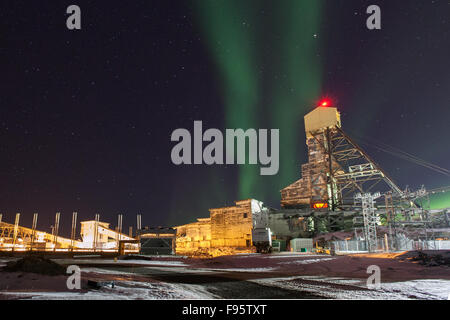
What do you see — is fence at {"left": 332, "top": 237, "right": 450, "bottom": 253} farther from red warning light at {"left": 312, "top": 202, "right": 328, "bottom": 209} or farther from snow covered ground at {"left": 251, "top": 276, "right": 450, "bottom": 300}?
snow covered ground at {"left": 251, "top": 276, "right": 450, "bottom": 300}

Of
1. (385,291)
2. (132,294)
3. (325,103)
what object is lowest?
(385,291)

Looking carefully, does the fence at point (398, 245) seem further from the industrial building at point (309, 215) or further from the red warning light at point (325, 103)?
the red warning light at point (325, 103)

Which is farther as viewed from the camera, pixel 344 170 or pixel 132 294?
pixel 344 170

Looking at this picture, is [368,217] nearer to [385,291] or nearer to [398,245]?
[398,245]

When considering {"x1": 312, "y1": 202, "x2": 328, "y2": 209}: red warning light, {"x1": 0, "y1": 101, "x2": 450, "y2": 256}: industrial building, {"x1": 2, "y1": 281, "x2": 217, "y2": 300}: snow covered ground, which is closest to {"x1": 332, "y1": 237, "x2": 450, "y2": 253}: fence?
{"x1": 0, "y1": 101, "x2": 450, "y2": 256}: industrial building

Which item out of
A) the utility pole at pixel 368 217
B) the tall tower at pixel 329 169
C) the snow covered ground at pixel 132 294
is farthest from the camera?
the tall tower at pixel 329 169

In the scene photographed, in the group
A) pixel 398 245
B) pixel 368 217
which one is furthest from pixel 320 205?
pixel 368 217

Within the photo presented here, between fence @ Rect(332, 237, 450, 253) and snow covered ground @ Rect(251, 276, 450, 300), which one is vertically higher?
snow covered ground @ Rect(251, 276, 450, 300)

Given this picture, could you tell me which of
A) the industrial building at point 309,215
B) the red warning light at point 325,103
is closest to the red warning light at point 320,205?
the industrial building at point 309,215

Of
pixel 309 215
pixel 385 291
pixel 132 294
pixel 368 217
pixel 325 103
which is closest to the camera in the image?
pixel 132 294
